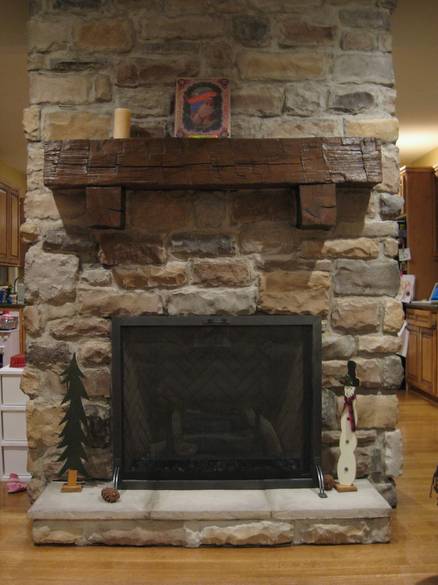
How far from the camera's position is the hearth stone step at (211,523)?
7.13ft

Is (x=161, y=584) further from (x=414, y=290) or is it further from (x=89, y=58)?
(x=414, y=290)

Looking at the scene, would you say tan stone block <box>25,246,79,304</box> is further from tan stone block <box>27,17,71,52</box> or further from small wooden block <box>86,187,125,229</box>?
tan stone block <box>27,17,71,52</box>

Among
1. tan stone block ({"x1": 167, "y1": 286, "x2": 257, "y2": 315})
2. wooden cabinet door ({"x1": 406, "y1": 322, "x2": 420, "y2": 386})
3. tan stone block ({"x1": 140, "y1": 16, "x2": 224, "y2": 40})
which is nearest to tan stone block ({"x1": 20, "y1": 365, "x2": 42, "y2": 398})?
tan stone block ({"x1": 167, "y1": 286, "x2": 257, "y2": 315})

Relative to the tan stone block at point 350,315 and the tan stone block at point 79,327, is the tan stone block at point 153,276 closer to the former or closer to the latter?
the tan stone block at point 79,327

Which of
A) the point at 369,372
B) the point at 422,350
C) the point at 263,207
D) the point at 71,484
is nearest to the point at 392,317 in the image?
the point at 369,372

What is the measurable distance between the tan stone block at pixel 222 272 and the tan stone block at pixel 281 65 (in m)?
0.79

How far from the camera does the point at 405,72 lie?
3832 mm

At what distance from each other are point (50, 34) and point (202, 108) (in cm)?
73

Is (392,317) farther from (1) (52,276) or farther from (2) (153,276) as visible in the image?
(1) (52,276)

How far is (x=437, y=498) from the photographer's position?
265 centimetres

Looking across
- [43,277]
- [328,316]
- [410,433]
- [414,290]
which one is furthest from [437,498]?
[414,290]

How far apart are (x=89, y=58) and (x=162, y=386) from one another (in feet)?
4.67

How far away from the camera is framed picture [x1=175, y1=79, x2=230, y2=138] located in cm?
239

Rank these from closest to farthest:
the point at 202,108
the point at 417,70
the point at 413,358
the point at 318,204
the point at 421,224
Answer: the point at 318,204, the point at 202,108, the point at 417,70, the point at 413,358, the point at 421,224
